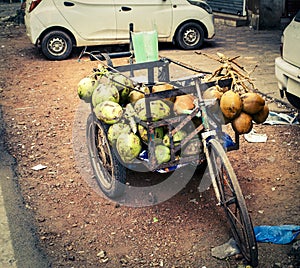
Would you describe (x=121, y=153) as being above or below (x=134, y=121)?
below

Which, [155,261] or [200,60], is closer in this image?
[155,261]

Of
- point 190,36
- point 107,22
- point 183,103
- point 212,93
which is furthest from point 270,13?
point 183,103

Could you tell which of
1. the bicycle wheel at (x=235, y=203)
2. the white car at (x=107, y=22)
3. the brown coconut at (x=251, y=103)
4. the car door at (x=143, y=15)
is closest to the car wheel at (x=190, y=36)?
the white car at (x=107, y=22)

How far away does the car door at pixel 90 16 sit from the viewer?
1057 centimetres

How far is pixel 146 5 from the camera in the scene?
11016mm

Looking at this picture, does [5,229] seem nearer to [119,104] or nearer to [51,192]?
[51,192]

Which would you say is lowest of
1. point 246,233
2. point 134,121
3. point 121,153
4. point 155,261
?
point 155,261

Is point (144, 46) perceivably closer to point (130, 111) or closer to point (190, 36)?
point (130, 111)

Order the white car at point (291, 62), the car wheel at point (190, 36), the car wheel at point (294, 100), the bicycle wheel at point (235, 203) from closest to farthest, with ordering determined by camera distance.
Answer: the bicycle wheel at point (235, 203) → the white car at point (291, 62) → the car wheel at point (294, 100) → the car wheel at point (190, 36)

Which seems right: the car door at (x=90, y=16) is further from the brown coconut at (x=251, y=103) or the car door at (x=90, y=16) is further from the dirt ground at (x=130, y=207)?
the brown coconut at (x=251, y=103)

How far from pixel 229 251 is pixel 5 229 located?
1993mm

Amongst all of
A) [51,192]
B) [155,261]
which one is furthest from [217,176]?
[51,192]

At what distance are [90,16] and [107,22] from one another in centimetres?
42

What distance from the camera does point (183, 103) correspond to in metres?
4.07
